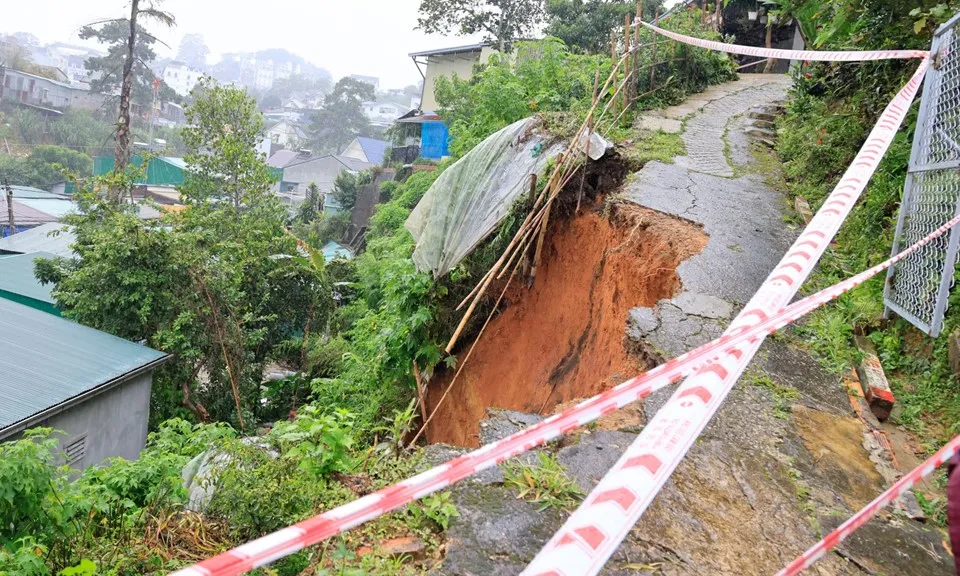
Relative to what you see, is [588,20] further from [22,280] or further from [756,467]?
[756,467]

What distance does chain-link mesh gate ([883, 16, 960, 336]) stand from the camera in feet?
11.7

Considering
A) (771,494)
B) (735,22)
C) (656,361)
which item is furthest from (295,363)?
(735,22)

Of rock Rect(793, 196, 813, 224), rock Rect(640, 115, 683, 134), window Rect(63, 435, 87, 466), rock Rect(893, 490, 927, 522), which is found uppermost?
rock Rect(640, 115, 683, 134)

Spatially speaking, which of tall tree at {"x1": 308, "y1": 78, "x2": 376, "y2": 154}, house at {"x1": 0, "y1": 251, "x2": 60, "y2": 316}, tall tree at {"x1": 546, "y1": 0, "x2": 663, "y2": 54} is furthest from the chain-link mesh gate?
tall tree at {"x1": 308, "y1": 78, "x2": 376, "y2": 154}

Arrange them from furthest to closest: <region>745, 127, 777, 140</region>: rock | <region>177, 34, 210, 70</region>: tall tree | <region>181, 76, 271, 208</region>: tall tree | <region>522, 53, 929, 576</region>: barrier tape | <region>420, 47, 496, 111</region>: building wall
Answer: <region>177, 34, 210, 70</region>: tall tree → <region>420, 47, 496, 111</region>: building wall → <region>181, 76, 271, 208</region>: tall tree → <region>745, 127, 777, 140</region>: rock → <region>522, 53, 929, 576</region>: barrier tape

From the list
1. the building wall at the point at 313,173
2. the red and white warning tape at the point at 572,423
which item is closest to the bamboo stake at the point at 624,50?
the red and white warning tape at the point at 572,423

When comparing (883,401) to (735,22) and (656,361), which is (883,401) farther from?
(735,22)

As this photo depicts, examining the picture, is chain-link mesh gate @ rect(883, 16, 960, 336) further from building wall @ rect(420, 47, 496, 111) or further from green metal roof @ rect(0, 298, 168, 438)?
building wall @ rect(420, 47, 496, 111)

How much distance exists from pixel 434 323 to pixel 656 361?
2.74 metres

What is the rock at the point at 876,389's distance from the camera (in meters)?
3.56

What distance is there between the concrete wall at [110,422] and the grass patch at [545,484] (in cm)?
652

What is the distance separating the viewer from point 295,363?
13.7m

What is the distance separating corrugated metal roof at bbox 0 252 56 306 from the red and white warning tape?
14.5 metres

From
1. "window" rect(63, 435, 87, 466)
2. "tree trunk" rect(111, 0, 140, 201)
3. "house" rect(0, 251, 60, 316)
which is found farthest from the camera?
"tree trunk" rect(111, 0, 140, 201)
